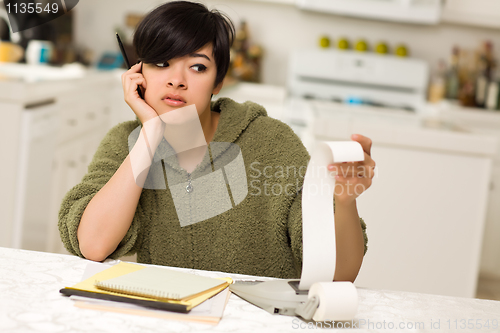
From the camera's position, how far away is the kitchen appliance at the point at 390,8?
10.6 feet

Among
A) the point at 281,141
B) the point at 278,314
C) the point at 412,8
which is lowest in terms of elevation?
the point at 278,314

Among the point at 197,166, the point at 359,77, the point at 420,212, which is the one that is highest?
the point at 359,77

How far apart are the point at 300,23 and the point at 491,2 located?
4.15 feet

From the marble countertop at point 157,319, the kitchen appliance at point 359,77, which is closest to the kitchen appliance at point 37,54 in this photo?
the kitchen appliance at point 359,77

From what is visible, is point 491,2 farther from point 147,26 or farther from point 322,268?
point 322,268

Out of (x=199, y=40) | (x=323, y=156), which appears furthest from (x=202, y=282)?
(x=199, y=40)

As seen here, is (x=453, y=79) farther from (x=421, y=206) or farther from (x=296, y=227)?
(x=296, y=227)

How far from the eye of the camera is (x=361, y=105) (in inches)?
125

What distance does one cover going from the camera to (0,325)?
55cm

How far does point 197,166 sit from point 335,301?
1.73 feet

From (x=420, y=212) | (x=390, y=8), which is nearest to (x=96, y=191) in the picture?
(x=420, y=212)

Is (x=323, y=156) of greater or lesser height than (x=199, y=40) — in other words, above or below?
below

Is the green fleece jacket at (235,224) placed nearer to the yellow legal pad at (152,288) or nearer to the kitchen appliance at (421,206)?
A: the yellow legal pad at (152,288)

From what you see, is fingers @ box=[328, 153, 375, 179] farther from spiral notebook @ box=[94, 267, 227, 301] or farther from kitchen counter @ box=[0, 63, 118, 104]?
kitchen counter @ box=[0, 63, 118, 104]
